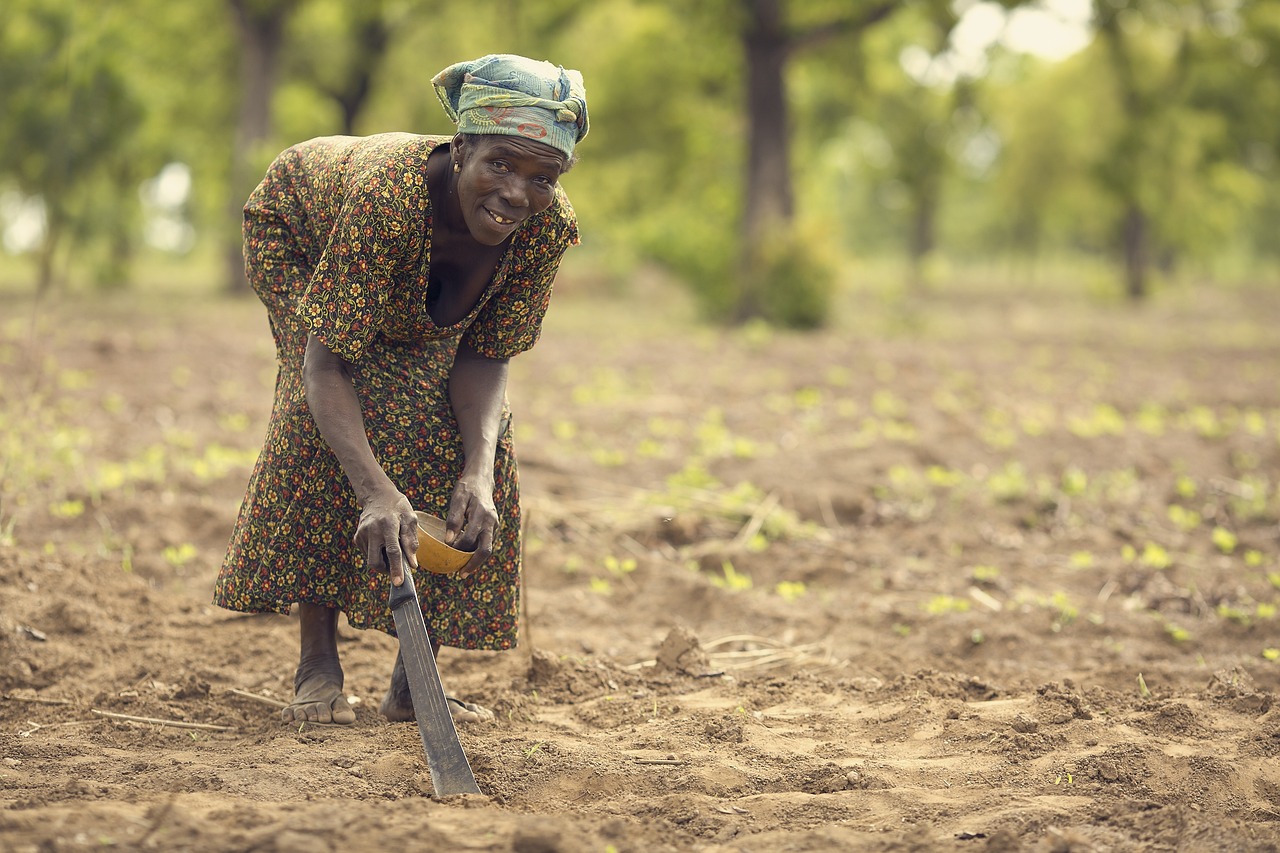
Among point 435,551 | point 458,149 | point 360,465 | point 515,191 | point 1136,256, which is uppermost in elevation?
point 1136,256

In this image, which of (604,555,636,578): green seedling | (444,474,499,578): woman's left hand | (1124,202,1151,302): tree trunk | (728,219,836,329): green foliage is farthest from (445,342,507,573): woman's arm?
(1124,202,1151,302): tree trunk

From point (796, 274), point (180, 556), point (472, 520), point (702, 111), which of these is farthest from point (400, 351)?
point (702, 111)

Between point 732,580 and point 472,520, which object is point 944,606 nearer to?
point 732,580

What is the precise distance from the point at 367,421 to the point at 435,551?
0.44 m

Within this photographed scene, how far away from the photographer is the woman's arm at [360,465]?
2844 mm

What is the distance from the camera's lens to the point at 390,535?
2.84m

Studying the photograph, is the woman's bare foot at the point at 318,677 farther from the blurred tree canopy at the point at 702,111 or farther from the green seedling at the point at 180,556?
the blurred tree canopy at the point at 702,111

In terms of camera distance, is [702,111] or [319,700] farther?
[702,111]

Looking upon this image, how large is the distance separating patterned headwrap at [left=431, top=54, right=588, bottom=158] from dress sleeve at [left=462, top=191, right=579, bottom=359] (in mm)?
227

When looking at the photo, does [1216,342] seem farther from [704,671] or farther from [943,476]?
[704,671]

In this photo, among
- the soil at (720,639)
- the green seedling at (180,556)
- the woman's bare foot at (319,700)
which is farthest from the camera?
the green seedling at (180,556)

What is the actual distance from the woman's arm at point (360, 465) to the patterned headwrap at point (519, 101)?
0.65 m

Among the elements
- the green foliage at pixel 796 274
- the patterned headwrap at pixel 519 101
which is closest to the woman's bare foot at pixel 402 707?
the patterned headwrap at pixel 519 101

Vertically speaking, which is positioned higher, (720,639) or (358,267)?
(358,267)
